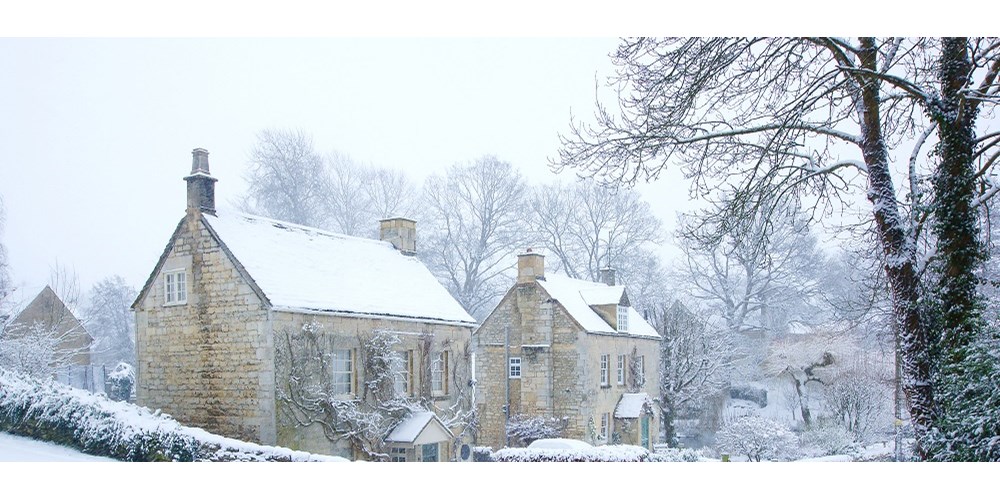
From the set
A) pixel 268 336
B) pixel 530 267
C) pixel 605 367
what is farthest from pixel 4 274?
pixel 605 367

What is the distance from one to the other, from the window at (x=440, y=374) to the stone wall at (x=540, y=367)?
1.81 metres

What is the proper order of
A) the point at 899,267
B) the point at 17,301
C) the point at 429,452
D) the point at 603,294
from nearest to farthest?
1. the point at 899,267
2. the point at 17,301
3. the point at 429,452
4. the point at 603,294

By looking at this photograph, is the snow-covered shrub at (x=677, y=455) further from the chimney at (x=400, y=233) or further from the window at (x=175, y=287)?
the window at (x=175, y=287)

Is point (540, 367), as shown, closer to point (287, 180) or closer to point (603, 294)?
point (603, 294)

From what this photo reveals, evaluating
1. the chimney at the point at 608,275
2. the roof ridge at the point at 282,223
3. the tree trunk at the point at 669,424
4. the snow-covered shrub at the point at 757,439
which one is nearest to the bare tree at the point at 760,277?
the chimney at the point at 608,275

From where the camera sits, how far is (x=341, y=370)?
915 centimetres

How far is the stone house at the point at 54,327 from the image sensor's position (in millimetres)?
7406

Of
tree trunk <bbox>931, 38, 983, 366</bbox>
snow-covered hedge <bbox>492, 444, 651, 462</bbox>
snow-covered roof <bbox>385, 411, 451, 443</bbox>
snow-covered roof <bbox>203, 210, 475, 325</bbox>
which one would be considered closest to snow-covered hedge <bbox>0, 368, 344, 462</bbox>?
snow-covered roof <bbox>203, 210, 475, 325</bbox>

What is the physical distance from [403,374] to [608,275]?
296cm

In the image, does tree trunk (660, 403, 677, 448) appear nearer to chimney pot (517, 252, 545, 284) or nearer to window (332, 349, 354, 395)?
chimney pot (517, 252, 545, 284)

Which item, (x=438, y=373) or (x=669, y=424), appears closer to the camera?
(x=438, y=373)

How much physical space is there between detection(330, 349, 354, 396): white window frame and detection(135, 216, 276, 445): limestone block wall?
33.9 inches
